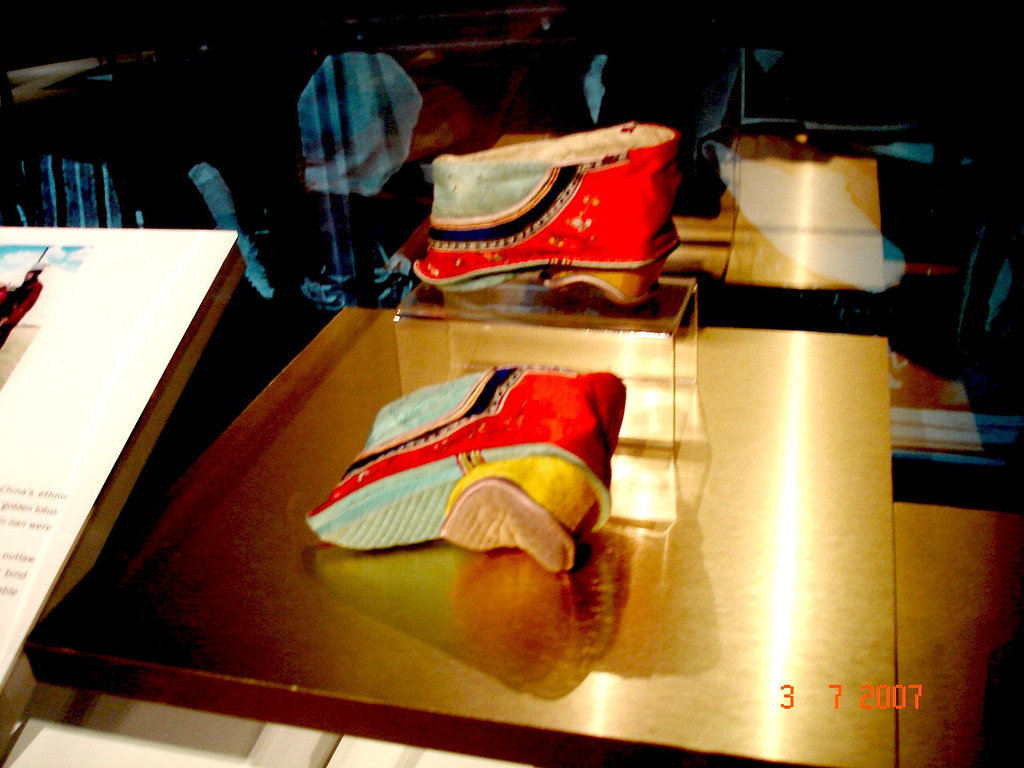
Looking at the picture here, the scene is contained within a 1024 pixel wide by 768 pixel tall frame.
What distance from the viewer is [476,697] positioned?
1.85ft

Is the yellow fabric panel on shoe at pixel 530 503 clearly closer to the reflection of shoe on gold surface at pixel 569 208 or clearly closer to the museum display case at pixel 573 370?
the museum display case at pixel 573 370

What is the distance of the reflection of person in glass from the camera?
0.71 meters

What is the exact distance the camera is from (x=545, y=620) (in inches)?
24.9

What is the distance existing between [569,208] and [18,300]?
0.66 meters

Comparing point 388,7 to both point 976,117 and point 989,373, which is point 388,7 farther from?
point 989,373

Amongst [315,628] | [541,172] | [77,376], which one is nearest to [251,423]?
[77,376]

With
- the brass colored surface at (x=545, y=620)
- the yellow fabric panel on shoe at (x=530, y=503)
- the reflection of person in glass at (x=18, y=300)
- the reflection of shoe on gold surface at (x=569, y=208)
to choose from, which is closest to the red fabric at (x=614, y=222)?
the reflection of shoe on gold surface at (x=569, y=208)

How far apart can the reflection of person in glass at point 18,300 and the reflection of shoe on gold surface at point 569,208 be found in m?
0.53

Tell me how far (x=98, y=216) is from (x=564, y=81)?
880 millimetres

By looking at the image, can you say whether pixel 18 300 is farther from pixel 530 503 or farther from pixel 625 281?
pixel 625 281

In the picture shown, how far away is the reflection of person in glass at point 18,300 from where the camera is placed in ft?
2.34

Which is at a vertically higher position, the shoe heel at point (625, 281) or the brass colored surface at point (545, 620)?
the shoe heel at point (625, 281)

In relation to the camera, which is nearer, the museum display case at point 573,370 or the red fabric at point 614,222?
the museum display case at point 573,370
